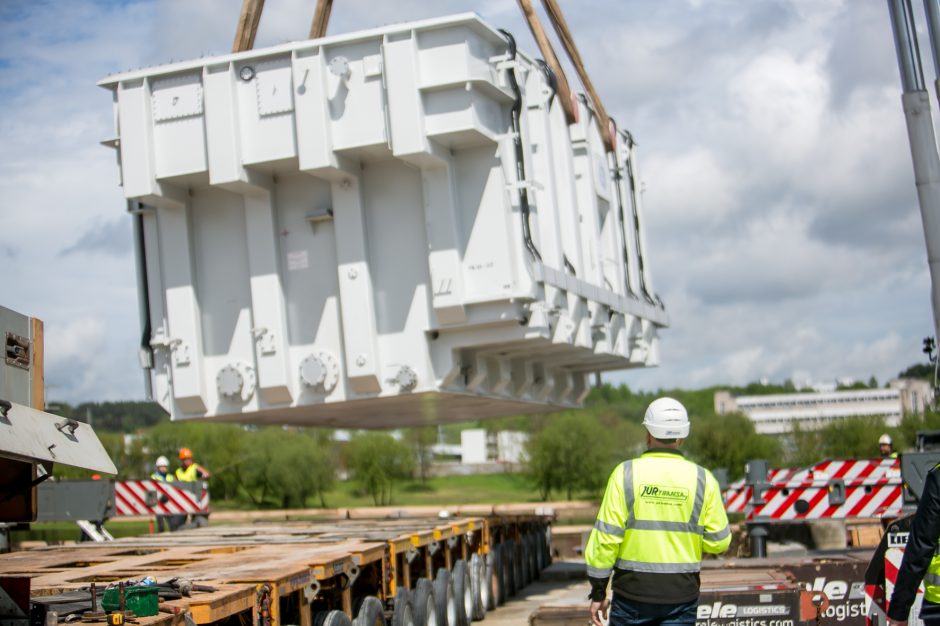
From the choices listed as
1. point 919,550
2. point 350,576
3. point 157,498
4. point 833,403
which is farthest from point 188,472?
point 833,403

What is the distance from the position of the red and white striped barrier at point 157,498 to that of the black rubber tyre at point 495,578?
3452mm

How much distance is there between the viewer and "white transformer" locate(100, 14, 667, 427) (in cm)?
1200

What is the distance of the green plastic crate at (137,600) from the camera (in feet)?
18.6

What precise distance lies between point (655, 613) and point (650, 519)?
41 cm

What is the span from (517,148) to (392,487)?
6090cm

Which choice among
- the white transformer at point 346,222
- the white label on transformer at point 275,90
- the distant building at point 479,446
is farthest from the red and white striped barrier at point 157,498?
the distant building at point 479,446

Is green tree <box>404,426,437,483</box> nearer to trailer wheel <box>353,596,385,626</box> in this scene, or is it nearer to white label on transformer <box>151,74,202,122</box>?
white label on transformer <box>151,74,202,122</box>

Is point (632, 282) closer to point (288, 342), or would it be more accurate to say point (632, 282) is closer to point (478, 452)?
point (288, 342)

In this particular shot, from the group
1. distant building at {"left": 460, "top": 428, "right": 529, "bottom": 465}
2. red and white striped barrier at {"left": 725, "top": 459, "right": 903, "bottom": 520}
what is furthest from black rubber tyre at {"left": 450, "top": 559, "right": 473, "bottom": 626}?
distant building at {"left": 460, "top": 428, "right": 529, "bottom": 465}

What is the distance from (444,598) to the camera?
1188 cm

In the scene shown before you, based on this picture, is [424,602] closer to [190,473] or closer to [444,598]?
[444,598]

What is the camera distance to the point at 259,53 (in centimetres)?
1230

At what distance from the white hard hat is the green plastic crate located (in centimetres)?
230

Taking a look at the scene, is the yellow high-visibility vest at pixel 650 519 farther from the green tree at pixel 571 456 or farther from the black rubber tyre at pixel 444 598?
the green tree at pixel 571 456
